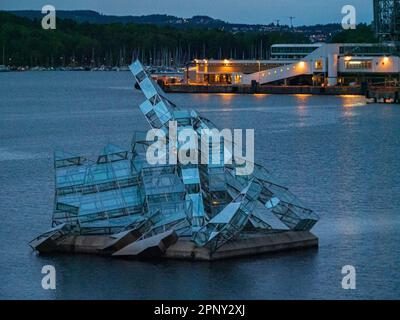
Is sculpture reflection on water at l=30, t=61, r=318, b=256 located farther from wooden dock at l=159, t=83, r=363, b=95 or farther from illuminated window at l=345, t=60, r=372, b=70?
wooden dock at l=159, t=83, r=363, b=95

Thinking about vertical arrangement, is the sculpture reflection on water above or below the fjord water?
above

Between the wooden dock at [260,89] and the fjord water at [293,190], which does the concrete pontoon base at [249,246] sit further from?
the wooden dock at [260,89]

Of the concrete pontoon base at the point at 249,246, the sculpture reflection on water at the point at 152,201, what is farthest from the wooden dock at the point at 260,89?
the concrete pontoon base at the point at 249,246

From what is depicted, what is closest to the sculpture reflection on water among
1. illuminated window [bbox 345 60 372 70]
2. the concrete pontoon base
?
the concrete pontoon base

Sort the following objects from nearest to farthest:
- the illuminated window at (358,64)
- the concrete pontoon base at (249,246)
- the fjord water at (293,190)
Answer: the fjord water at (293,190), the concrete pontoon base at (249,246), the illuminated window at (358,64)

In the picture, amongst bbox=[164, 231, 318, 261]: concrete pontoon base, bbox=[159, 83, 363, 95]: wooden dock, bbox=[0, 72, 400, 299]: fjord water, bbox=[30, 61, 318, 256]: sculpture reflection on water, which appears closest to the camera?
bbox=[0, 72, 400, 299]: fjord water

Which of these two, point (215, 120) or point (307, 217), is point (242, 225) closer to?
point (307, 217)

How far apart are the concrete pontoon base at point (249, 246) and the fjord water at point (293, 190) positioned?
185mm

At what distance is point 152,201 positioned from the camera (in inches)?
878

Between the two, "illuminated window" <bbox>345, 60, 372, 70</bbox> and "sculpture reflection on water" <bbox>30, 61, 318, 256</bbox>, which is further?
"illuminated window" <bbox>345, 60, 372, 70</bbox>

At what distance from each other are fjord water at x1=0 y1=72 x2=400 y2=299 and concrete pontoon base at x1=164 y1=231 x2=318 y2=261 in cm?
19

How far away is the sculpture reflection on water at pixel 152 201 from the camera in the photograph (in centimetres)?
2184

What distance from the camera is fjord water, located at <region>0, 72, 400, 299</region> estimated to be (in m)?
20.1

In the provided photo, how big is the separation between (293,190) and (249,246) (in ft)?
27.9
